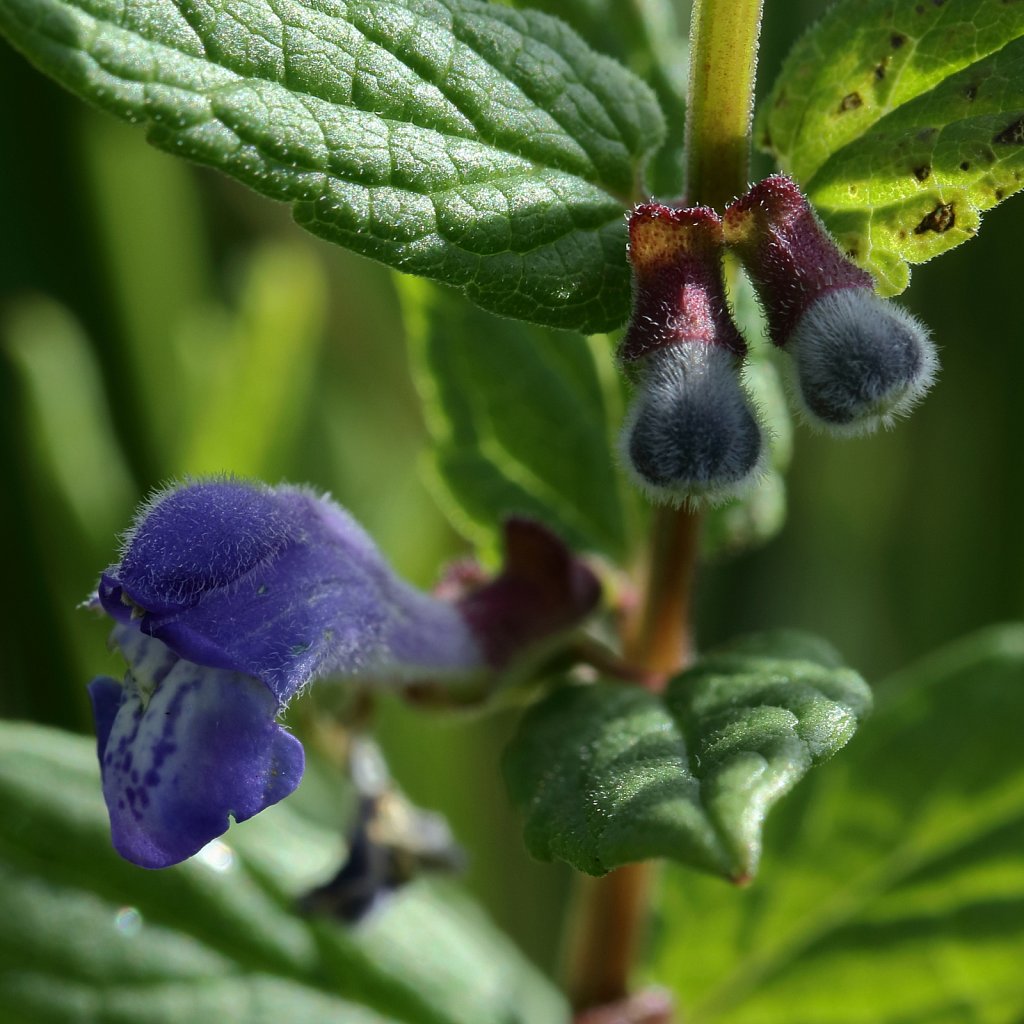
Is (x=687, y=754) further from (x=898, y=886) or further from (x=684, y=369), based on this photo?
(x=898, y=886)

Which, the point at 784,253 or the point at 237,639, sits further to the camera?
the point at 237,639

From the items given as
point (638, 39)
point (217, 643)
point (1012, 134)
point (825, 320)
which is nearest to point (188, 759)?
point (217, 643)

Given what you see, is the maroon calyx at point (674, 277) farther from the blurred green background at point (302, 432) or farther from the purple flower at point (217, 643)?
the blurred green background at point (302, 432)

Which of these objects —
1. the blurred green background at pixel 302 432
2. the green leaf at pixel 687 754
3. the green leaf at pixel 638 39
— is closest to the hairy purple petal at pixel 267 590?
the green leaf at pixel 687 754

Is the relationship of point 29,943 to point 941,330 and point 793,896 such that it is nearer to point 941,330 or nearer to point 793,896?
point 793,896

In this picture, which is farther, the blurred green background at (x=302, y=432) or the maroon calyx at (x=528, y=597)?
the blurred green background at (x=302, y=432)

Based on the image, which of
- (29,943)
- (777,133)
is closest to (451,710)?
(29,943)

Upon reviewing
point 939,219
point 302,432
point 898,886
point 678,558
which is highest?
point 939,219
